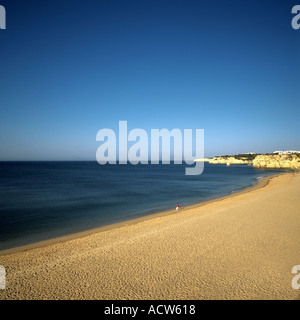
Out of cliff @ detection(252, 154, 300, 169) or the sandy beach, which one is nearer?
the sandy beach

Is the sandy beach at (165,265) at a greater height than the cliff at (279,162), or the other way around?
the cliff at (279,162)

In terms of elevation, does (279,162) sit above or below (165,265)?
above

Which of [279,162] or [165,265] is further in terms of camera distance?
[279,162]

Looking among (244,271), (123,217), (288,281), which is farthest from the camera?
(123,217)

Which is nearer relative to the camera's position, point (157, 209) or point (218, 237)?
point (218, 237)

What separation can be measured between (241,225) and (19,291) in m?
10.0

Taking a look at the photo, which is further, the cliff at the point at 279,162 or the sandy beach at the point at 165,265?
the cliff at the point at 279,162

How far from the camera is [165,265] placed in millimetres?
6422

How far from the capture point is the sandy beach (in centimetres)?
514

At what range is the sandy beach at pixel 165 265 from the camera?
202 inches

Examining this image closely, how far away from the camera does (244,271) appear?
6039 mm

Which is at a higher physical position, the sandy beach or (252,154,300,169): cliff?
(252,154,300,169): cliff
